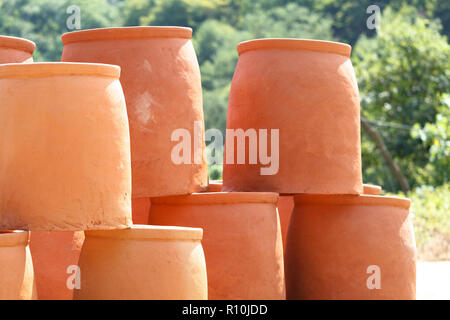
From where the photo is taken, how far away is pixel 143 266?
3691mm

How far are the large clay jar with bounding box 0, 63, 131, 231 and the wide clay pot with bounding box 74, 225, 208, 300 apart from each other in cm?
12

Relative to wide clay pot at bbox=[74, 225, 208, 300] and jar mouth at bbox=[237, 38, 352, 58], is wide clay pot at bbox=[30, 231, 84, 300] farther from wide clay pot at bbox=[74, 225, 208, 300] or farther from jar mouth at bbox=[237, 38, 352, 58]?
jar mouth at bbox=[237, 38, 352, 58]

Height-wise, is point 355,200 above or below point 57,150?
below

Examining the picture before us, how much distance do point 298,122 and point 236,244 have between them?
0.86m

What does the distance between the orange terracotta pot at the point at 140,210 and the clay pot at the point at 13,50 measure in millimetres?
1087

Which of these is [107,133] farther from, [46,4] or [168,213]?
[46,4]

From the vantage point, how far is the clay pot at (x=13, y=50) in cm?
473

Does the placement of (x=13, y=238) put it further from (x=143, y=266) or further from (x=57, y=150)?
(x=143, y=266)

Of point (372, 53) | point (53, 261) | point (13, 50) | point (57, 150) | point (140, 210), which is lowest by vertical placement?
point (53, 261)

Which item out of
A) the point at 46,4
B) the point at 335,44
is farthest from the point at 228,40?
the point at 335,44

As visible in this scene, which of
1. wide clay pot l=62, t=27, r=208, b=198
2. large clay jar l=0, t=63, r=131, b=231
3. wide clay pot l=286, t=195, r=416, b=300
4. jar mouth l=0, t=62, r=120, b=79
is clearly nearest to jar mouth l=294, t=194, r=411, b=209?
wide clay pot l=286, t=195, r=416, b=300

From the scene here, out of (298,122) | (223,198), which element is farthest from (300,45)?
(223,198)

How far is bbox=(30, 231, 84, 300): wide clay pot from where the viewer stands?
14.9 feet

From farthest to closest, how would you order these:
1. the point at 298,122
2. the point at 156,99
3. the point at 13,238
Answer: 1. the point at 298,122
2. the point at 156,99
3. the point at 13,238
